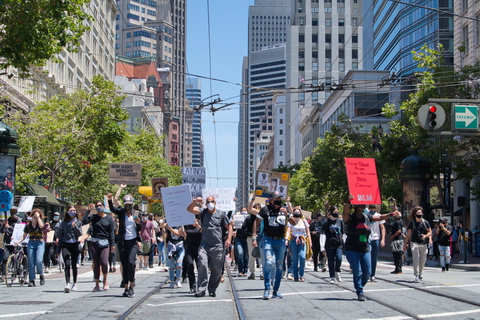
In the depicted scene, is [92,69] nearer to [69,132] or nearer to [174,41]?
[69,132]

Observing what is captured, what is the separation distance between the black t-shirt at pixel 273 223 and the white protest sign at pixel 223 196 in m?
5.55

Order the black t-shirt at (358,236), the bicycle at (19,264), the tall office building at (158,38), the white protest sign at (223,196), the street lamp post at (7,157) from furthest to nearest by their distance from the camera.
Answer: the tall office building at (158,38)
the street lamp post at (7,157)
the white protest sign at (223,196)
the bicycle at (19,264)
the black t-shirt at (358,236)

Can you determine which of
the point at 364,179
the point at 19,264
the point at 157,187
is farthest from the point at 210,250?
the point at 157,187

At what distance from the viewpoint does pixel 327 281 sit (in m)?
15.4

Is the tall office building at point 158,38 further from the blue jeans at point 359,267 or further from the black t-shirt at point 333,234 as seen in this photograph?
the blue jeans at point 359,267

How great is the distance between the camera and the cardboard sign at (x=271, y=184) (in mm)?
18422

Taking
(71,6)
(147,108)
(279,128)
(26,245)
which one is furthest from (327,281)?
(279,128)

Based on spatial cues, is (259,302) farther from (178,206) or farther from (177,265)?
(177,265)

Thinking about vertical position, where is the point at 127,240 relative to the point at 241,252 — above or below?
above

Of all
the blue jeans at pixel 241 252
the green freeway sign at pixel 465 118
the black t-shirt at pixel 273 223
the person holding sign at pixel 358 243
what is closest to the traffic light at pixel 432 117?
the green freeway sign at pixel 465 118

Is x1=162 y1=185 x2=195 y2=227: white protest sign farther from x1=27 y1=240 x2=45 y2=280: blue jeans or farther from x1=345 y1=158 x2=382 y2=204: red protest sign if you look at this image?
x1=345 y1=158 x2=382 y2=204: red protest sign

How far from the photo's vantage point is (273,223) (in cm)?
1122

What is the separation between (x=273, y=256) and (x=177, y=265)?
144 inches

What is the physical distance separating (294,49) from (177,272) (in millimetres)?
119405
